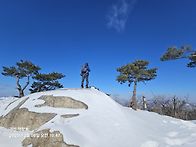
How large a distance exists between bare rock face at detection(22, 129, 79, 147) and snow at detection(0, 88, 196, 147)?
24 cm

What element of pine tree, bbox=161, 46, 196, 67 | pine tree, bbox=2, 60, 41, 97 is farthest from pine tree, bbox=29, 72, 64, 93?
pine tree, bbox=161, 46, 196, 67

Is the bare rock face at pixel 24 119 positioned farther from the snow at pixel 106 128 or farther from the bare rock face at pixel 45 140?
the bare rock face at pixel 45 140

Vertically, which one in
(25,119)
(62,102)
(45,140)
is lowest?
(45,140)

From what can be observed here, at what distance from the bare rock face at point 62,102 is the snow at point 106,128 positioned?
11.6 inches

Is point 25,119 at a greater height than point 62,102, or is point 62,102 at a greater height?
point 62,102

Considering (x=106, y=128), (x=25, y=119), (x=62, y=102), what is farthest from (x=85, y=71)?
(x=106, y=128)

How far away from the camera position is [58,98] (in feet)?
47.1

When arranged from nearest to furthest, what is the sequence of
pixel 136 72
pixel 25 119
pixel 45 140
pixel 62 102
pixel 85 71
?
pixel 45 140 < pixel 25 119 < pixel 62 102 < pixel 85 71 < pixel 136 72

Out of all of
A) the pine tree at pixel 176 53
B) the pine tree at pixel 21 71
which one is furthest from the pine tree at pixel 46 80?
the pine tree at pixel 176 53

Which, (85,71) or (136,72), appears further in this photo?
(136,72)

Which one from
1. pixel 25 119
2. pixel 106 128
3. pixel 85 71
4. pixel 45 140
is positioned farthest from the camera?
pixel 85 71

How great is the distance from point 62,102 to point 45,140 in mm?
3850

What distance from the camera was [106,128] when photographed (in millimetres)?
11211

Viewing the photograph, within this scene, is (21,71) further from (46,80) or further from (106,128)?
(106,128)
